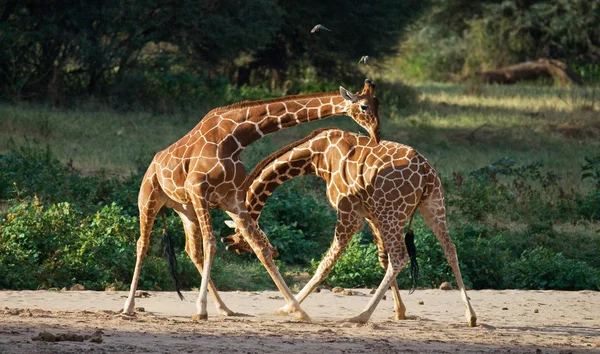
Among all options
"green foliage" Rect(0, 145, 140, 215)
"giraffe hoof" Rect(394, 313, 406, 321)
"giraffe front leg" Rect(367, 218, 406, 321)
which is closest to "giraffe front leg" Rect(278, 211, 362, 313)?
"giraffe front leg" Rect(367, 218, 406, 321)

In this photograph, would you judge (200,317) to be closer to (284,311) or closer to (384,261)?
(284,311)

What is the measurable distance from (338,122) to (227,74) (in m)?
5.48

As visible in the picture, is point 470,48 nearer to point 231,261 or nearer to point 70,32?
point 70,32

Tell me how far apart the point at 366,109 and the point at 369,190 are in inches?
33.7

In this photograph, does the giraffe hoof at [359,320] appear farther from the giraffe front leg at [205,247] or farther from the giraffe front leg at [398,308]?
the giraffe front leg at [205,247]

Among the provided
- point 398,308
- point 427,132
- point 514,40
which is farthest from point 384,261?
point 514,40

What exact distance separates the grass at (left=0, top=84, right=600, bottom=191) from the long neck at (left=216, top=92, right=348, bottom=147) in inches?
247

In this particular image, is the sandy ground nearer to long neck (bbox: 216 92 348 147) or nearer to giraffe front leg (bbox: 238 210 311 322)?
giraffe front leg (bbox: 238 210 311 322)

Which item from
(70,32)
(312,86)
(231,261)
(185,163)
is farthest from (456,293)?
(312,86)

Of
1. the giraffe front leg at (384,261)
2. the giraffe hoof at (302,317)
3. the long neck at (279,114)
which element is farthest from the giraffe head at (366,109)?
the giraffe hoof at (302,317)

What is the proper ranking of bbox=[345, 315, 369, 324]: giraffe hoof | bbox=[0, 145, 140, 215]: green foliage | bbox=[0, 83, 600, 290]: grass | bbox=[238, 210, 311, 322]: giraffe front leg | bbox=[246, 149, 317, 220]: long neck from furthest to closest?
bbox=[0, 83, 600, 290]: grass → bbox=[0, 145, 140, 215]: green foliage → bbox=[246, 149, 317, 220]: long neck → bbox=[345, 315, 369, 324]: giraffe hoof → bbox=[238, 210, 311, 322]: giraffe front leg

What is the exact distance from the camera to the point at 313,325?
794 centimetres

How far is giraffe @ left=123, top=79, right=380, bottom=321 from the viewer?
7.93 metres

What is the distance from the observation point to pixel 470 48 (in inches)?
1412
